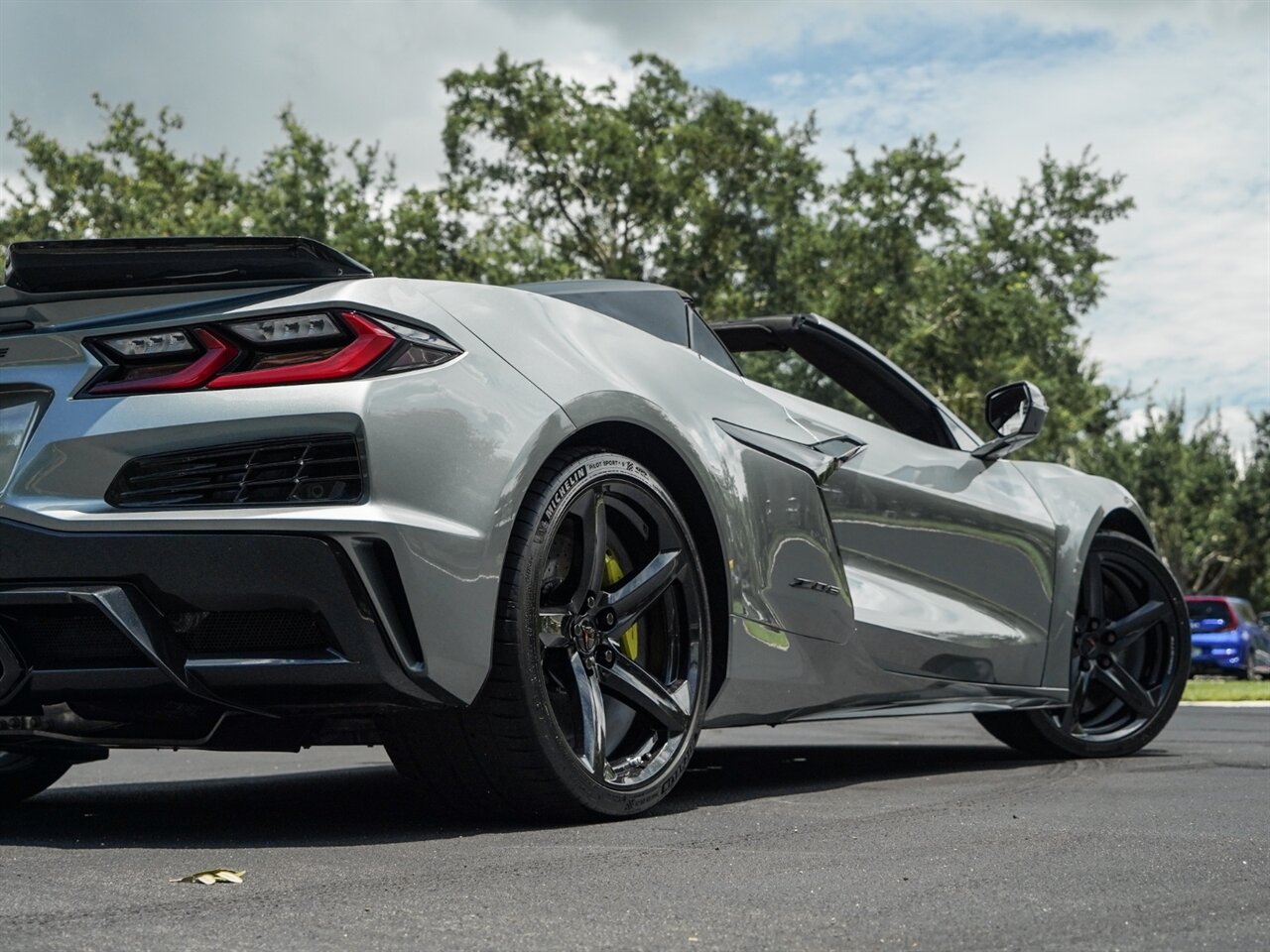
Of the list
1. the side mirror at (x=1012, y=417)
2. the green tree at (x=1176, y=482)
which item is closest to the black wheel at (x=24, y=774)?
the side mirror at (x=1012, y=417)

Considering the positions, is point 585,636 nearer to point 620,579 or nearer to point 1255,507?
point 620,579

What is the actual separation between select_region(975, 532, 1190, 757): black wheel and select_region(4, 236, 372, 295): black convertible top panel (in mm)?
3469

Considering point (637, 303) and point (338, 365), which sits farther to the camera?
point (637, 303)

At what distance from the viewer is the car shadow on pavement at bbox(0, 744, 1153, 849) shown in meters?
3.54

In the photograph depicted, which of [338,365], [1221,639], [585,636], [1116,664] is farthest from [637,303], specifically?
[1221,639]

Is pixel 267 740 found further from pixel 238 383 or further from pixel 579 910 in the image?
pixel 579 910

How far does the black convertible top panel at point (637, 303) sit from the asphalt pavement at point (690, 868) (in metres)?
1.32

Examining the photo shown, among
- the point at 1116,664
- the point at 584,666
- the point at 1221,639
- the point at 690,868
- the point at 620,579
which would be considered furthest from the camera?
the point at 1221,639

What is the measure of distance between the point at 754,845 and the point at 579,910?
0.83m

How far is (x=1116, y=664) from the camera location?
599cm

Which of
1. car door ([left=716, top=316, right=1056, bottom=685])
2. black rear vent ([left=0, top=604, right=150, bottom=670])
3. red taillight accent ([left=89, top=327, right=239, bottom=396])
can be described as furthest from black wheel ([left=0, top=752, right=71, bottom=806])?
car door ([left=716, top=316, right=1056, bottom=685])

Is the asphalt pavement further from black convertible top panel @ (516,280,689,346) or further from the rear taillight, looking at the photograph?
black convertible top panel @ (516,280,689,346)

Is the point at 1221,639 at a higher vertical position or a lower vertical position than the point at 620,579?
lower

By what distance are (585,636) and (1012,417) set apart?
2.75 metres
